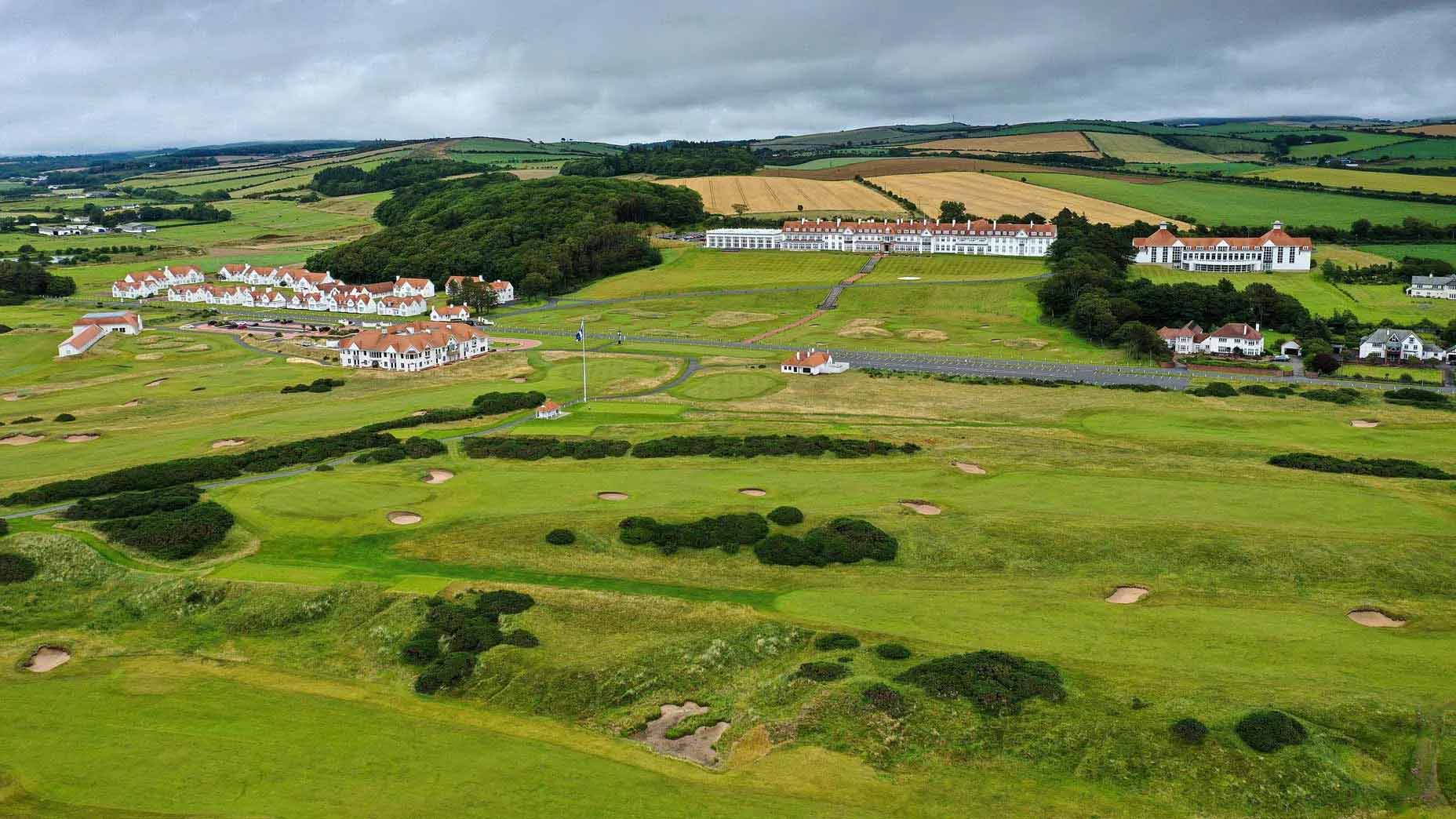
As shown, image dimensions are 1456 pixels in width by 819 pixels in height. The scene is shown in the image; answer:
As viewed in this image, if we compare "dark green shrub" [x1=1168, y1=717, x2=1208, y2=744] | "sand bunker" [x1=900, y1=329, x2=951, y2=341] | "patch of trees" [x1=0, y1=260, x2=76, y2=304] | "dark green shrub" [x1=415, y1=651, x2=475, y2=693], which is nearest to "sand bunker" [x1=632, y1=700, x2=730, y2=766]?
"dark green shrub" [x1=415, y1=651, x2=475, y2=693]

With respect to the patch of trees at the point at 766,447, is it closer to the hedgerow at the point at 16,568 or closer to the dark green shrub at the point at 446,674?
the dark green shrub at the point at 446,674

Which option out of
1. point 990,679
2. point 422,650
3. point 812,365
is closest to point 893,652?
point 990,679

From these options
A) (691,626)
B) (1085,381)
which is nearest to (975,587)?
(691,626)

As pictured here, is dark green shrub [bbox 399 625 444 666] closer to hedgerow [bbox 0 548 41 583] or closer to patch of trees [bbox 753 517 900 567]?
patch of trees [bbox 753 517 900 567]

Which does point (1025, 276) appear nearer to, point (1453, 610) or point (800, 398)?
point (800, 398)

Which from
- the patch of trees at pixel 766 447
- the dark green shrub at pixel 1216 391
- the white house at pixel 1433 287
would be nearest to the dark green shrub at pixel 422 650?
the patch of trees at pixel 766 447
